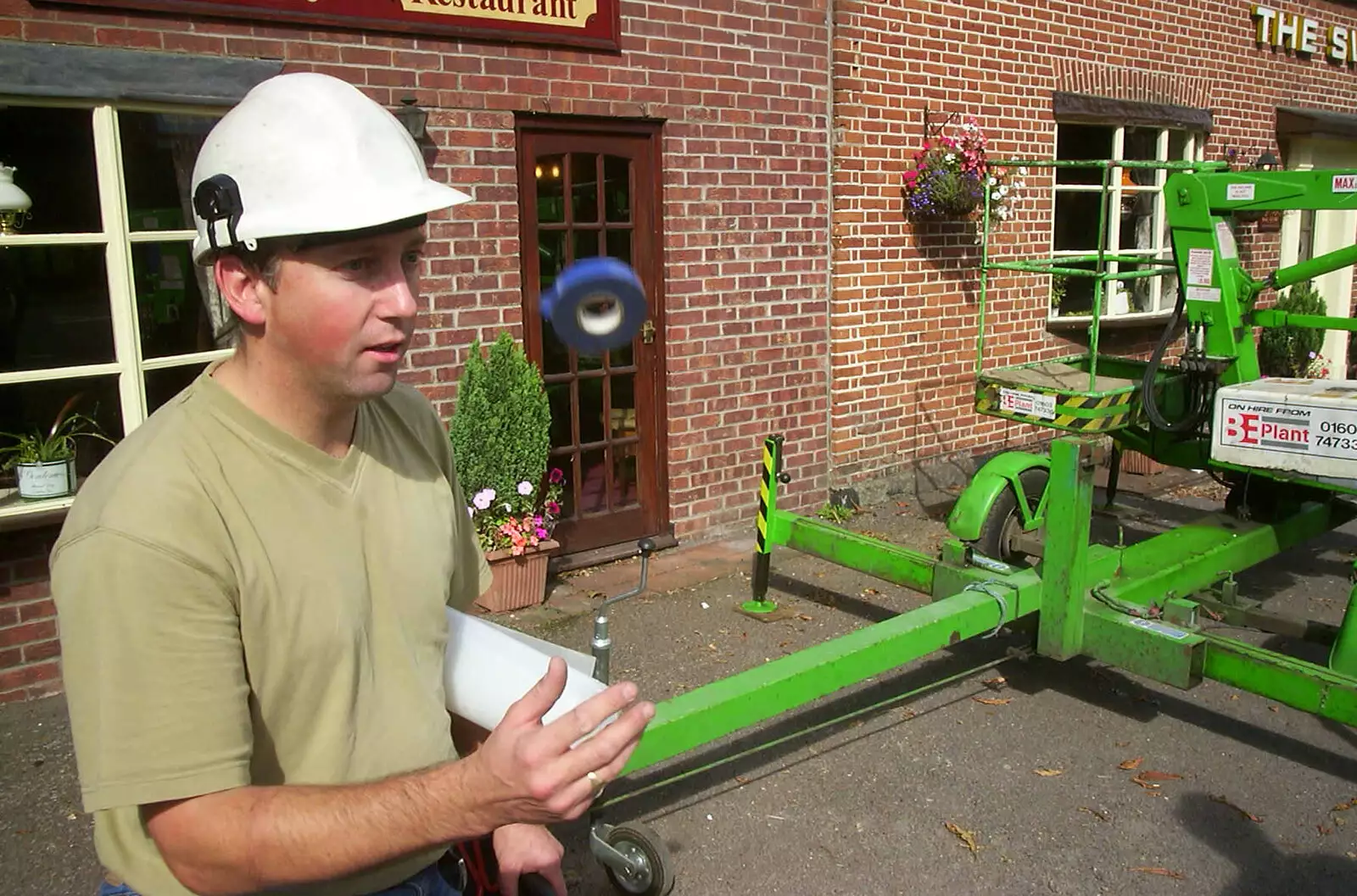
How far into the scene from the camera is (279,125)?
1461 mm

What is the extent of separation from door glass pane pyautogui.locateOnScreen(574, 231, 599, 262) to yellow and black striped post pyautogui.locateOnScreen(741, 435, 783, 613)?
1.71 metres

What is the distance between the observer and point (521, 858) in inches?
74.1

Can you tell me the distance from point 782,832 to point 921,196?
206 inches

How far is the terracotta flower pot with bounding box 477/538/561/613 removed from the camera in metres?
5.69

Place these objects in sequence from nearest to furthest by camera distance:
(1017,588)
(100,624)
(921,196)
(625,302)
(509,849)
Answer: (100,624)
(509,849)
(1017,588)
(625,302)
(921,196)

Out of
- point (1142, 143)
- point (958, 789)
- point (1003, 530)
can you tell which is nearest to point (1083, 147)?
point (1142, 143)

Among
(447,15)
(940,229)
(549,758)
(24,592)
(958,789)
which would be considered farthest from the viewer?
(940,229)

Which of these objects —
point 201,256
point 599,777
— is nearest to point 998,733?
point 599,777

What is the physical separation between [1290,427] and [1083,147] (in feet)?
18.6

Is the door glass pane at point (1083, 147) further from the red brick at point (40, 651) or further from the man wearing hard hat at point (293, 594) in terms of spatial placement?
the man wearing hard hat at point (293, 594)

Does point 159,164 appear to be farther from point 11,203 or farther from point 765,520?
point 765,520

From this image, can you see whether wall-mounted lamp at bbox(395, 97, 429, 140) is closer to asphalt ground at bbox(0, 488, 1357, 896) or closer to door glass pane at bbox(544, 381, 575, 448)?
door glass pane at bbox(544, 381, 575, 448)

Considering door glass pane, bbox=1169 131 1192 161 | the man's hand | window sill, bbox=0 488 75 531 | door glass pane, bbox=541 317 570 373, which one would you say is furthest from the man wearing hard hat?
door glass pane, bbox=1169 131 1192 161

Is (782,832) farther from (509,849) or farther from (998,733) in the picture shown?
(509,849)
